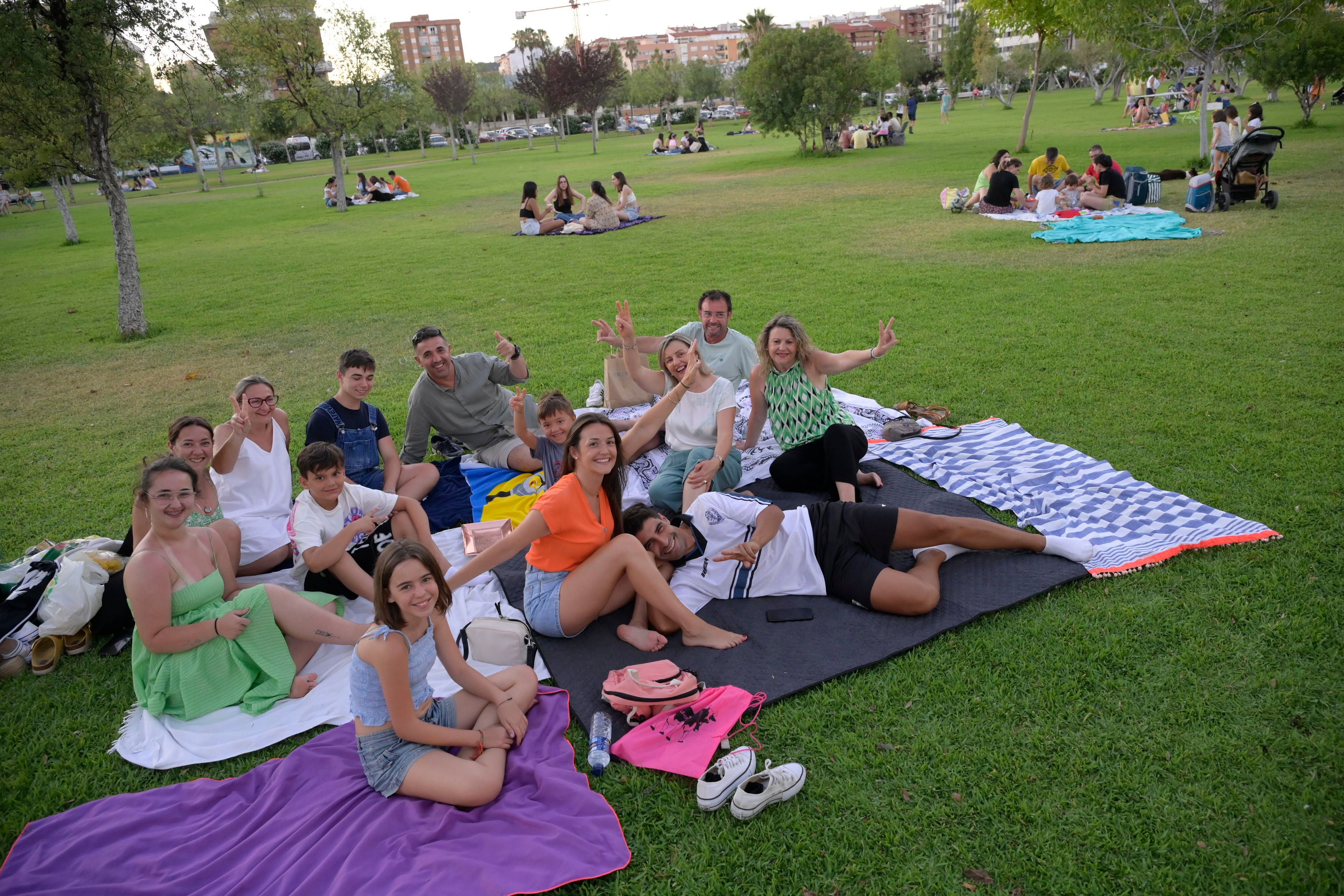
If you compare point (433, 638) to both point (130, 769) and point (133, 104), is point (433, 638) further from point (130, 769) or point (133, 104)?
point (133, 104)

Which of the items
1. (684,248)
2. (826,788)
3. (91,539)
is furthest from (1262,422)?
(684,248)

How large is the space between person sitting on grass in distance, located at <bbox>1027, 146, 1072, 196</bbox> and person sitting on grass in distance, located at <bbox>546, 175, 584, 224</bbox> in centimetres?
958

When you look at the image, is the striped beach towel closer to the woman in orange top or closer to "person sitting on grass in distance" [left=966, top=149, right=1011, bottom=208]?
the woman in orange top

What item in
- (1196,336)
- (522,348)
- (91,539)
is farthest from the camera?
(522,348)

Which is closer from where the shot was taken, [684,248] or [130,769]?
[130,769]

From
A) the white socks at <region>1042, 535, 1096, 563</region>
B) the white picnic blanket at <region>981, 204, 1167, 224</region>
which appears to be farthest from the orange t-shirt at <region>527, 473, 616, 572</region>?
the white picnic blanket at <region>981, 204, 1167, 224</region>

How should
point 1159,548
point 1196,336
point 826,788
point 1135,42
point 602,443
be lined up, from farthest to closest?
point 1135,42, point 1196,336, point 1159,548, point 602,443, point 826,788

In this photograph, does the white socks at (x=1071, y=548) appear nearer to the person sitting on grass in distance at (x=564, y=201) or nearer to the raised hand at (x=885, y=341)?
the raised hand at (x=885, y=341)

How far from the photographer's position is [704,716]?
3.70 meters

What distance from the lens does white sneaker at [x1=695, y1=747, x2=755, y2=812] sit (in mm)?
3238

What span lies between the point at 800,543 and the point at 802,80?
25.3 metres

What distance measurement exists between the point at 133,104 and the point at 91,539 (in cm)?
867

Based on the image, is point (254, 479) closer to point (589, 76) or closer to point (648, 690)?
point (648, 690)

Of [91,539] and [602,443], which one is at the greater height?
[602,443]
